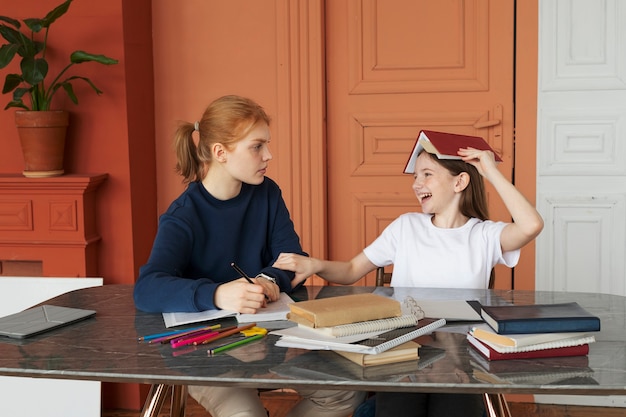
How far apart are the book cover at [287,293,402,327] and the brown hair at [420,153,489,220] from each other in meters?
0.81

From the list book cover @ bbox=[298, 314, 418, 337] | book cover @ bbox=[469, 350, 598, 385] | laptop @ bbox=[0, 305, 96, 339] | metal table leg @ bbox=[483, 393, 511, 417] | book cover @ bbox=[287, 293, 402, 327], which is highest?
book cover @ bbox=[287, 293, 402, 327]

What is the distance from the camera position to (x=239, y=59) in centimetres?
400

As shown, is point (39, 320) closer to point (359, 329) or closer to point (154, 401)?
point (154, 401)

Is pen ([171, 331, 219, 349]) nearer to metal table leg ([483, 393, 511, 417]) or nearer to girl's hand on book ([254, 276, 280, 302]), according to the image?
girl's hand on book ([254, 276, 280, 302])

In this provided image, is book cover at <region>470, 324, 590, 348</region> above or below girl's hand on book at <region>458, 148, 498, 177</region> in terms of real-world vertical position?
below

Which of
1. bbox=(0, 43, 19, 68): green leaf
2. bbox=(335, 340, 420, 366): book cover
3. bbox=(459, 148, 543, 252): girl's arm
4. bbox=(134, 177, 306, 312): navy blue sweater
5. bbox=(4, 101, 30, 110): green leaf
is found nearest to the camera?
bbox=(335, 340, 420, 366): book cover

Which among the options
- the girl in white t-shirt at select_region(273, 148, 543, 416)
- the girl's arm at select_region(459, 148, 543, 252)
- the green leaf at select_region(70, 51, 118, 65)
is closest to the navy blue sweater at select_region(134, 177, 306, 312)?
the girl in white t-shirt at select_region(273, 148, 543, 416)

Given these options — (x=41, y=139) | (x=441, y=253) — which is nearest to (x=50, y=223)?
(x=41, y=139)

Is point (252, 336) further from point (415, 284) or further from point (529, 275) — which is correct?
point (529, 275)

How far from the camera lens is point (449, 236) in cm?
265

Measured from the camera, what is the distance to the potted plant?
351 centimetres

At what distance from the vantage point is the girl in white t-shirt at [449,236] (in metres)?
2.53

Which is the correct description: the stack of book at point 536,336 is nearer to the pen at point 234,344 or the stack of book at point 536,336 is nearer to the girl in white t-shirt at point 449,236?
the pen at point 234,344

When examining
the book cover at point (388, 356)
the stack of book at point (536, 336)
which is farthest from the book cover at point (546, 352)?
the book cover at point (388, 356)
